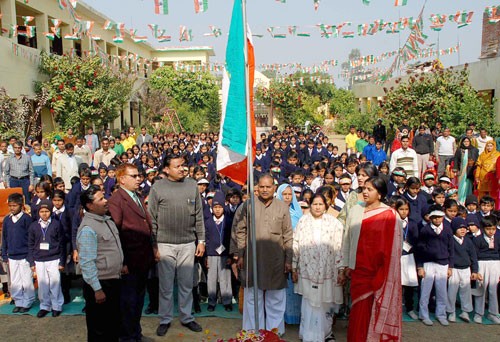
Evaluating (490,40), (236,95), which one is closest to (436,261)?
(236,95)

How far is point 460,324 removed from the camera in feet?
16.3

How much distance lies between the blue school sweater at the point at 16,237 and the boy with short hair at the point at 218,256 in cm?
210

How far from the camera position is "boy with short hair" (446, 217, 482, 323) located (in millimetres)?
5098

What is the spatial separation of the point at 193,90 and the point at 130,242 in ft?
106

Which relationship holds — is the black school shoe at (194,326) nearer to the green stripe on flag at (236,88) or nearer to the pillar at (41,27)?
the green stripe on flag at (236,88)

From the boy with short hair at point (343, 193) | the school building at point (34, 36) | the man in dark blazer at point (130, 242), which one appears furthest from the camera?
the school building at point (34, 36)

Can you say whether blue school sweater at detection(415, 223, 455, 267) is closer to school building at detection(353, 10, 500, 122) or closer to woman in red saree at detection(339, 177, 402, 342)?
woman in red saree at detection(339, 177, 402, 342)

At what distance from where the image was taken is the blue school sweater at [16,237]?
5.30 m

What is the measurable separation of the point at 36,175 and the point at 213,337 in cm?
622

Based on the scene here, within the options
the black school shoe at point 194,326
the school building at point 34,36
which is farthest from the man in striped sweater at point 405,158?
the school building at point 34,36

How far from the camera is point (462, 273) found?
512cm

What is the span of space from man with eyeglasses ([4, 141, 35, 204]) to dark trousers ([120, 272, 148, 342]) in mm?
5213

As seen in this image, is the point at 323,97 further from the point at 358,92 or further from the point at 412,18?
the point at 412,18

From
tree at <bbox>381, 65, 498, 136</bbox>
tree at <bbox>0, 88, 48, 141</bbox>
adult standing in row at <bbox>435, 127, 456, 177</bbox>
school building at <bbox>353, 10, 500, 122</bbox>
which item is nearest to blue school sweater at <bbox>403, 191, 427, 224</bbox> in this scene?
adult standing in row at <bbox>435, 127, 456, 177</bbox>
